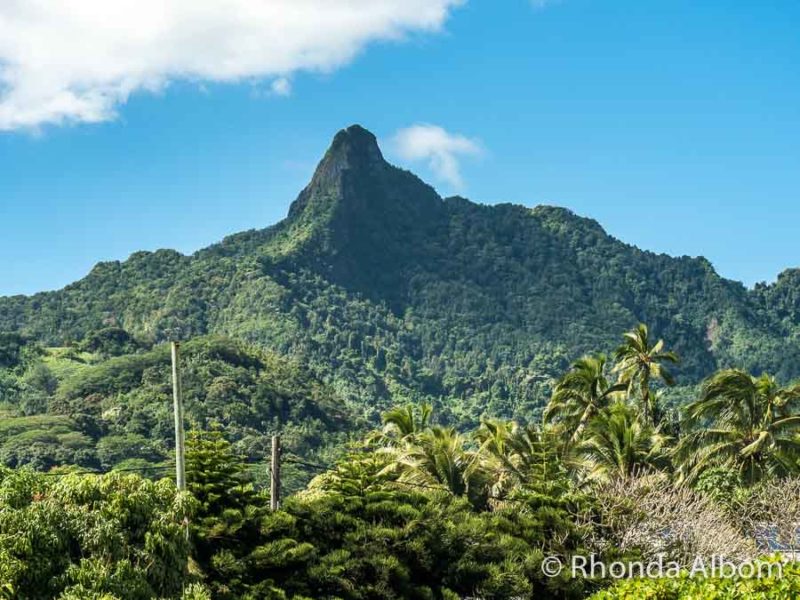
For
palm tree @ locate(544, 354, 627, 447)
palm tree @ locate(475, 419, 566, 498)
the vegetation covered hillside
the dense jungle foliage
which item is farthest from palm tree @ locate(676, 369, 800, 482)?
the vegetation covered hillside

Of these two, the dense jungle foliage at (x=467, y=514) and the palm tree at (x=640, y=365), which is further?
the palm tree at (x=640, y=365)

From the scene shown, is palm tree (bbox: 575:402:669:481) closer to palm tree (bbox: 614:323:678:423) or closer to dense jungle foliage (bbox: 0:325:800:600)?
dense jungle foliage (bbox: 0:325:800:600)

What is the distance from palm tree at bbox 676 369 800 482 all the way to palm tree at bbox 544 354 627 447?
724cm

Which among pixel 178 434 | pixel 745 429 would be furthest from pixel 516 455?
pixel 178 434

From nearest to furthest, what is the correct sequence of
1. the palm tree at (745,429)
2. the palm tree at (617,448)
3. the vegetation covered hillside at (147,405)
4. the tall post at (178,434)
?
the tall post at (178,434) < the palm tree at (745,429) < the palm tree at (617,448) < the vegetation covered hillside at (147,405)

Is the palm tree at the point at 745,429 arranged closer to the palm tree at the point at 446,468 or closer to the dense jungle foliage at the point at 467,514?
the dense jungle foliage at the point at 467,514

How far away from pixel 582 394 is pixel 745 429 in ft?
31.6

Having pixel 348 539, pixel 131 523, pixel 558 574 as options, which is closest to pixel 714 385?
pixel 558 574

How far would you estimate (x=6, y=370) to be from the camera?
154 metres

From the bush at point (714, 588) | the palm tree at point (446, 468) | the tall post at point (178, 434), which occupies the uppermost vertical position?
the tall post at point (178, 434)

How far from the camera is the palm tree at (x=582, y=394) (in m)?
44.0

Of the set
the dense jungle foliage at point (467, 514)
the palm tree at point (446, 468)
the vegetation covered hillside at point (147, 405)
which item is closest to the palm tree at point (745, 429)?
the dense jungle foliage at point (467, 514)

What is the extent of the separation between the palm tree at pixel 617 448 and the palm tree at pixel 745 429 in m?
2.01

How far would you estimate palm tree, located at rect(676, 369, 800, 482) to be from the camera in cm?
3550
